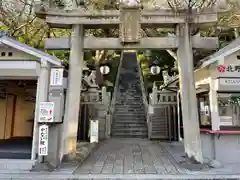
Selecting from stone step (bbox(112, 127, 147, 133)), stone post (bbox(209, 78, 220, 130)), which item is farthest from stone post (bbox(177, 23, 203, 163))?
stone step (bbox(112, 127, 147, 133))

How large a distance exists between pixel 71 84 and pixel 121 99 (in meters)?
12.2

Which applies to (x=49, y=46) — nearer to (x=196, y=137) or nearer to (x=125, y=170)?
(x=125, y=170)

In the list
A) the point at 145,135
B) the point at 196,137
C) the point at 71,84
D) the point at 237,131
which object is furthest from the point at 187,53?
the point at 145,135

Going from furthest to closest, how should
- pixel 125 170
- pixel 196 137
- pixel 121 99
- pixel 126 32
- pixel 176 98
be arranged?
pixel 121 99, pixel 176 98, pixel 126 32, pixel 196 137, pixel 125 170

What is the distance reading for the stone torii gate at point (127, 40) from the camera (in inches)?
311

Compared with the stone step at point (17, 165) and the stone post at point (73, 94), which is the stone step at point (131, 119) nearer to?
the stone post at point (73, 94)

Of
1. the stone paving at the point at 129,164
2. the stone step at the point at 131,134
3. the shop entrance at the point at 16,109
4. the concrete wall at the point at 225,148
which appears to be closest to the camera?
the stone paving at the point at 129,164

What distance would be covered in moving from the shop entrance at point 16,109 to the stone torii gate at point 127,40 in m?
3.90

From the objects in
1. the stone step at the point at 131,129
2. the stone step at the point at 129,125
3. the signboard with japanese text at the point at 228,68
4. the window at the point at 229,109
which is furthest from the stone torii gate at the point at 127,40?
the stone step at the point at 129,125

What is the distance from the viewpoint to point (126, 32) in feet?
26.5

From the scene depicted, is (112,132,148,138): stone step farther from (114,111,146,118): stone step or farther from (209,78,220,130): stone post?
(209,78,220,130): stone post

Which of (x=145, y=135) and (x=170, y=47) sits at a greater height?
(x=170, y=47)

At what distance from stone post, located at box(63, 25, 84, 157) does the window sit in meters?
5.54

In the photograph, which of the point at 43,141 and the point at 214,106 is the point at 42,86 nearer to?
the point at 43,141
